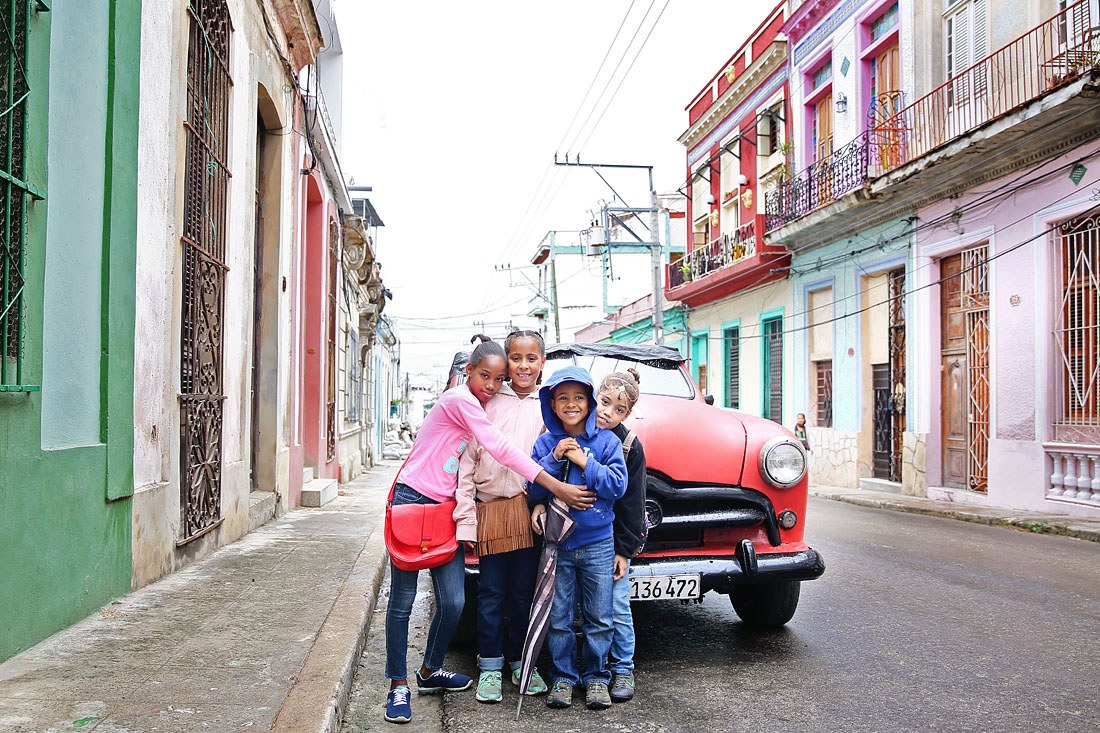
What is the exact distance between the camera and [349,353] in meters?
19.1

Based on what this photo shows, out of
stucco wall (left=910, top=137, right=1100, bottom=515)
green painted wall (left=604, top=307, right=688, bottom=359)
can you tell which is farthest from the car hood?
green painted wall (left=604, top=307, right=688, bottom=359)

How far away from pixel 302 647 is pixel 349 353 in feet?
50.3

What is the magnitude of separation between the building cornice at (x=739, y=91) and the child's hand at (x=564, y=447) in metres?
19.1

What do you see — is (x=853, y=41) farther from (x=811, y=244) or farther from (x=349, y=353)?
(x=349, y=353)

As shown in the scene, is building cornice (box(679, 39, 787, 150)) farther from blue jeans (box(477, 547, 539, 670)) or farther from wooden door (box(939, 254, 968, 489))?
blue jeans (box(477, 547, 539, 670))

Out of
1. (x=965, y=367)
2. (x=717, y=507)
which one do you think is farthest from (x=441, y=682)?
(x=965, y=367)

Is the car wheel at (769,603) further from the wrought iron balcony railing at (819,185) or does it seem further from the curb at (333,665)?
the wrought iron balcony railing at (819,185)

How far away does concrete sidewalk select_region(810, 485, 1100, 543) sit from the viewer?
33.8 feet

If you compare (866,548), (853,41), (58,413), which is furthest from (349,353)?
(58,413)

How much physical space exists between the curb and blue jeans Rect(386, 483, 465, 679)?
24 centimetres

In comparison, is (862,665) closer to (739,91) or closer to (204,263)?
(204,263)

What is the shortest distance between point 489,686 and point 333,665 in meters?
0.65

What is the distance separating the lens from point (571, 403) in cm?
381

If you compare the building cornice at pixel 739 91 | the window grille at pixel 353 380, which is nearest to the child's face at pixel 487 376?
the window grille at pixel 353 380
